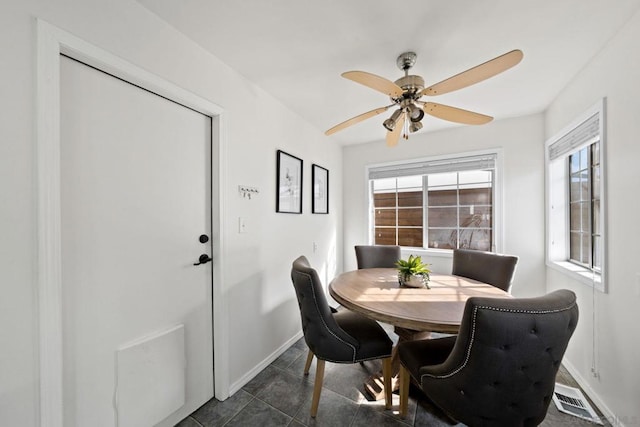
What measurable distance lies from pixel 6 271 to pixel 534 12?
2639mm

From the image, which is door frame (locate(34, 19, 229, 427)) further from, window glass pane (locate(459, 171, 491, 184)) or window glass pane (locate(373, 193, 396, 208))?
window glass pane (locate(459, 171, 491, 184))

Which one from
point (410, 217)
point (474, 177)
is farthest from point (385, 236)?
point (474, 177)

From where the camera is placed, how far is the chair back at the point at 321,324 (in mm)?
1438

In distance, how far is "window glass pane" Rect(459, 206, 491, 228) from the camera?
2.85 meters

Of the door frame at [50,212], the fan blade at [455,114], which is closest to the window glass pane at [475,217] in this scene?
the fan blade at [455,114]

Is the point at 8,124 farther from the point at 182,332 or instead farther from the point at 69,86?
the point at 182,332

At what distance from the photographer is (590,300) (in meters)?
1.73

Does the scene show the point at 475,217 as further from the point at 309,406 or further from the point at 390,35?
the point at 309,406

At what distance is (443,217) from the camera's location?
3.10 meters

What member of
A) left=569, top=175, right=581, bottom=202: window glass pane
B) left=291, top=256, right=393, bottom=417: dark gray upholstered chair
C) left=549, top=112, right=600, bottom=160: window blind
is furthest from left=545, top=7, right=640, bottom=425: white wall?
left=291, top=256, right=393, bottom=417: dark gray upholstered chair

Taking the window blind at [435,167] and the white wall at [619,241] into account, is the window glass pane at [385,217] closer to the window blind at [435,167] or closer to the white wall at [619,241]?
the window blind at [435,167]

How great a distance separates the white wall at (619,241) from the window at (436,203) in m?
1.16

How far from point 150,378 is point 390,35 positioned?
2378mm

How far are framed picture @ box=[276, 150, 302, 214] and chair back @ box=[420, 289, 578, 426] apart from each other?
1.72 m
